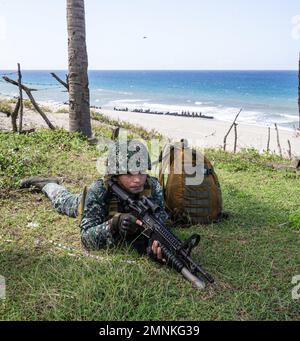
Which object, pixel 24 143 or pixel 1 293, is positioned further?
pixel 24 143

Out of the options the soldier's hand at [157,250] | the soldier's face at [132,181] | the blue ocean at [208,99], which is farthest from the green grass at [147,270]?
Result: the blue ocean at [208,99]

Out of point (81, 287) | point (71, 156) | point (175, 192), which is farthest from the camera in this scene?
point (71, 156)

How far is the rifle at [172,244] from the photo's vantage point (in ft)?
12.7

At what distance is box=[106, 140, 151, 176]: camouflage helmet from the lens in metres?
4.57

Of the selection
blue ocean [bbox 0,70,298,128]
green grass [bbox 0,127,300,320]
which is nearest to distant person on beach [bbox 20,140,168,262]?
green grass [bbox 0,127,300,320]

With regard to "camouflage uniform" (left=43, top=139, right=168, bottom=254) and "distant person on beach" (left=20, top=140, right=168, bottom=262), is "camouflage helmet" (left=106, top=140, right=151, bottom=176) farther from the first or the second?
"camouflage uniform" (left=43, top=139, right=168, bottom=254)

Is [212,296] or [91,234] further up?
[91,234]

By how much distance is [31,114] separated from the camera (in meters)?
18.2

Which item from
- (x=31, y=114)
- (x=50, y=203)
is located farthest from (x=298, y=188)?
(x=31, y=114)

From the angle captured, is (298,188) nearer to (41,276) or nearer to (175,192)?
(175,192)

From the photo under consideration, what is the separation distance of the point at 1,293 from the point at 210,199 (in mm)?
→ 2978
